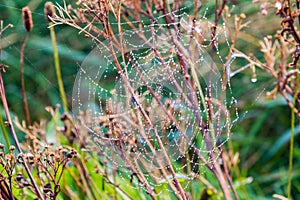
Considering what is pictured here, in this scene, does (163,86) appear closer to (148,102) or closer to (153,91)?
(153,91)

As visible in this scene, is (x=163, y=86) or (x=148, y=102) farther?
(x=148, y=102)

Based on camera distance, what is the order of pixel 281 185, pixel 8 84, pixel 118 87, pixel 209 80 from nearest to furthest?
pixel 209 80, pixel 118 87, pixel 281 185, pixel 8 84

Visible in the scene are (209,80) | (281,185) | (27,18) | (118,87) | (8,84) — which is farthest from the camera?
(8,84)

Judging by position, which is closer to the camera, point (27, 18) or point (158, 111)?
point (27, 18)

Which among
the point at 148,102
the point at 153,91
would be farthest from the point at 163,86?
the point at 148,102

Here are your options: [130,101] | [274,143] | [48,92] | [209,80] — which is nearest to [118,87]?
[130,101]

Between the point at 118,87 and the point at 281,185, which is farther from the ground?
the point at 118,87

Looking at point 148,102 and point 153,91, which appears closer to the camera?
point 153,91

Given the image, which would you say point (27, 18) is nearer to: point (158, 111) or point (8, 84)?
point (158, 111)
